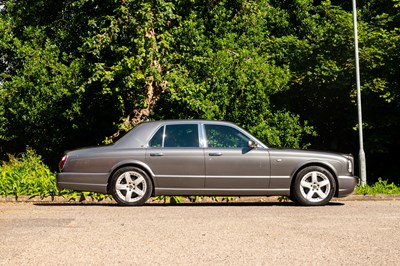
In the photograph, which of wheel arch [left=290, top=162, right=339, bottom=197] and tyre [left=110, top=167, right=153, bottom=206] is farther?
wheel arch [left=290, top=162, right=339, bottom=197]

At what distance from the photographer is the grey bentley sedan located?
1234 cm

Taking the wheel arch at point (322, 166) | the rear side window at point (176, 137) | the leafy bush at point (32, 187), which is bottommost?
the leafy bush at point (32, 187)

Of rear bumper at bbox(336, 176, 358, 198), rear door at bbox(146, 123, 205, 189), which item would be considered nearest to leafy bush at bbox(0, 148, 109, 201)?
rear door at bbox(146, 123, 205, 189)

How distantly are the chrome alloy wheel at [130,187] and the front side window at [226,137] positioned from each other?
4.68 feet

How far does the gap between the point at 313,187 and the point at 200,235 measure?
453 cm

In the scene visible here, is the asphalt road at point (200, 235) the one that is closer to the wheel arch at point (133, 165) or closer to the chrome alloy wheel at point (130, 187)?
the chrome alloy wheel at point (130, 187)

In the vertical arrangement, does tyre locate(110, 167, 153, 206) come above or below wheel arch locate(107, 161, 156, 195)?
below

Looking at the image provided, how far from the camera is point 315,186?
12.5 m

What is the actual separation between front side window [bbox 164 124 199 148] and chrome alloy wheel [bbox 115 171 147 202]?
31.5 inches

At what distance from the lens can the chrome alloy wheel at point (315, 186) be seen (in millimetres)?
12430

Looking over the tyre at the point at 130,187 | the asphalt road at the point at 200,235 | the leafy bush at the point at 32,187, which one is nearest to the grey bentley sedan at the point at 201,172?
the tyre at the point at 130,187

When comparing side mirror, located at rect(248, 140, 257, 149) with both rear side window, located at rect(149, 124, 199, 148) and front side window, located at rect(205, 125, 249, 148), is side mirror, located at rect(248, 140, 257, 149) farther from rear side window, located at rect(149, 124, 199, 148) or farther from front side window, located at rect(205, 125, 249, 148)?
rear side window, located at rect(149, 124, 199, 148)

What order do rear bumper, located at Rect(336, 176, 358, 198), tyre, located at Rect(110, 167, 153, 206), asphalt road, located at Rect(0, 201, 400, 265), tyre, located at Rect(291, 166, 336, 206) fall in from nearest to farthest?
asphalt road, located at Rect(0, 201, 400, 265) → tyre, located at Rect(110, 167, 153, 206) → tyre, located at Rect(291, 166, 336, 206) → rear bumper, located at Rect(336, 176, 358, 198)

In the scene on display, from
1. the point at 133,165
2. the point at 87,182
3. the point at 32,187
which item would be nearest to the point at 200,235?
the point at 133,165
